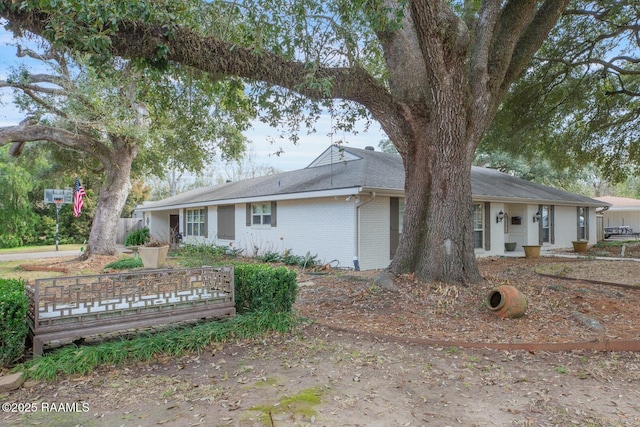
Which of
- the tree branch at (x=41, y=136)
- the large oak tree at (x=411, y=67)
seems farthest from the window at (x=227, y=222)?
the large oak tree at (x=411, y=67)

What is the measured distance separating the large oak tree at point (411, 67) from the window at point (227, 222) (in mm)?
9244

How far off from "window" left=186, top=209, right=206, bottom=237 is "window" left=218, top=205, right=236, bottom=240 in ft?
6.10

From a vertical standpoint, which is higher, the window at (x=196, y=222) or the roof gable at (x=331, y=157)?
the roof gable at (x=331, y=157)

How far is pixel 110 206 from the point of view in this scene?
49.7 feet

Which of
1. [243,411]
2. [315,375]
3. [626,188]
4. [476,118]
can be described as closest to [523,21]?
[476,118]

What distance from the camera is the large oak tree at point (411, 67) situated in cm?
590

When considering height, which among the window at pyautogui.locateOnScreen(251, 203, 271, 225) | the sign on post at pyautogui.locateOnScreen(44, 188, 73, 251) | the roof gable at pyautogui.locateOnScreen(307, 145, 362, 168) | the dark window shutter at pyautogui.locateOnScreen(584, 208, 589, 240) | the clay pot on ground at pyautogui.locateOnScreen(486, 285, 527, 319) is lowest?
the clay pot on ground at pyautogui.locateOnScreen(486, 285, 527, 319)

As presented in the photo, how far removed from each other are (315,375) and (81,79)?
1138cm

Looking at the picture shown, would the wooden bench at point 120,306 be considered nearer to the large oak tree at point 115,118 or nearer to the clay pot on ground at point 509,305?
the clay pot on ground at point 509,305

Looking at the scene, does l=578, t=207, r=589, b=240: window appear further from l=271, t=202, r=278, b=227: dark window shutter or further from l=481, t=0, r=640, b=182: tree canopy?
l=271, t=202, r=278, b=227: dark window shutter

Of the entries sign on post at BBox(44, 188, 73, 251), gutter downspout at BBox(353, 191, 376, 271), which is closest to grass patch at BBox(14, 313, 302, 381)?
gutter downspout at BBox(353, 191, 376, 271)

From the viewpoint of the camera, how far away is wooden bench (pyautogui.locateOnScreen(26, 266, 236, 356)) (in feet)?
13.4

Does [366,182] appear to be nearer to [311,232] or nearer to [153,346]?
[311,232]

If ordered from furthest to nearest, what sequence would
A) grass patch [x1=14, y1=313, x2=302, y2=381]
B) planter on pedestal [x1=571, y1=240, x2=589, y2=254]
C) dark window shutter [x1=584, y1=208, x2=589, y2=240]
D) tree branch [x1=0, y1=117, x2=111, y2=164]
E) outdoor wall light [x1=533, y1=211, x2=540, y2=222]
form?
1. dark window shutter [x1=584, y1=208, x2=589, y2=240]
2. outdoor wall light [x1=533, y1=211, x2=540, y2=222]
3. planter on pedestal [x1=571, y1=240, x2=589, y2=254]
4. tree branch [x1=0, y1=117, x2=111, y2=164]
5. grass patch [x1=14, y1=313, x2=302, y2=381]
